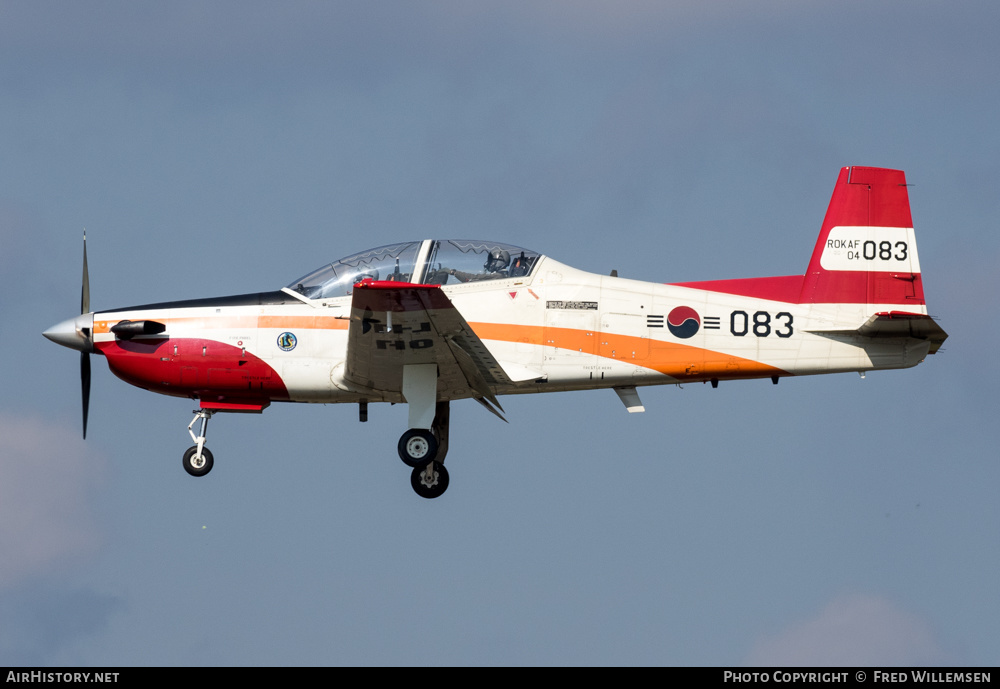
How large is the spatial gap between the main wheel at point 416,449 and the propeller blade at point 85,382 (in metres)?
4.91

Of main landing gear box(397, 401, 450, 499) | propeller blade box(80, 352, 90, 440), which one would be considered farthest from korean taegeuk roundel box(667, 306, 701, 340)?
propeller blade box(80, 352, 90, 440)

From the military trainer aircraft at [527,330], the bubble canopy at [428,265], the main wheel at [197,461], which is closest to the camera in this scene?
the bubble canopy at [428,265]

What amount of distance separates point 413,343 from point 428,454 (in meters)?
1.46

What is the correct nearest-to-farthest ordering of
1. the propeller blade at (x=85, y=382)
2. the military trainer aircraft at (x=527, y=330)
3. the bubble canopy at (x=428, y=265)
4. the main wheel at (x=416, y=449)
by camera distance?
the main wheel at (x=416, y=449), the bubble canopy at (x=428, y=265), the military trainer aircraft at (x=527, y=330), the propeller blade at (x=85, y=382)

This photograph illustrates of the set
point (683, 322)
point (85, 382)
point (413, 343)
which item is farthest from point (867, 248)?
point (85, 382)

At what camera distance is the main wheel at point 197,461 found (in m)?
18.2

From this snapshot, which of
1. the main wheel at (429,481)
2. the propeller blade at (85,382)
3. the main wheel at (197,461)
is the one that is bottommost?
the main wheel at (429,481)

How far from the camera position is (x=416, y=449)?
56.0 feet

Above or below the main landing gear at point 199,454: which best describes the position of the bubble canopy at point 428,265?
above

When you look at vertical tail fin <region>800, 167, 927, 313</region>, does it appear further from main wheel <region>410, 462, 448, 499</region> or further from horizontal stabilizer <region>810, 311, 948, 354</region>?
main wheel <region>410, 462, 448, 499</region>

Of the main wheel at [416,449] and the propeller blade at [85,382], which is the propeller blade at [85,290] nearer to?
the propeller blade at [85,382]

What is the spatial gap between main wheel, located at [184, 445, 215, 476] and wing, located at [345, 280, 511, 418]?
2.36 meters

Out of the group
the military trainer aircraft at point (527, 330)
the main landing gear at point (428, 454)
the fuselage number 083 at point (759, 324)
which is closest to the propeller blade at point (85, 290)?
the military trainer aircraft at point (527, 330)
